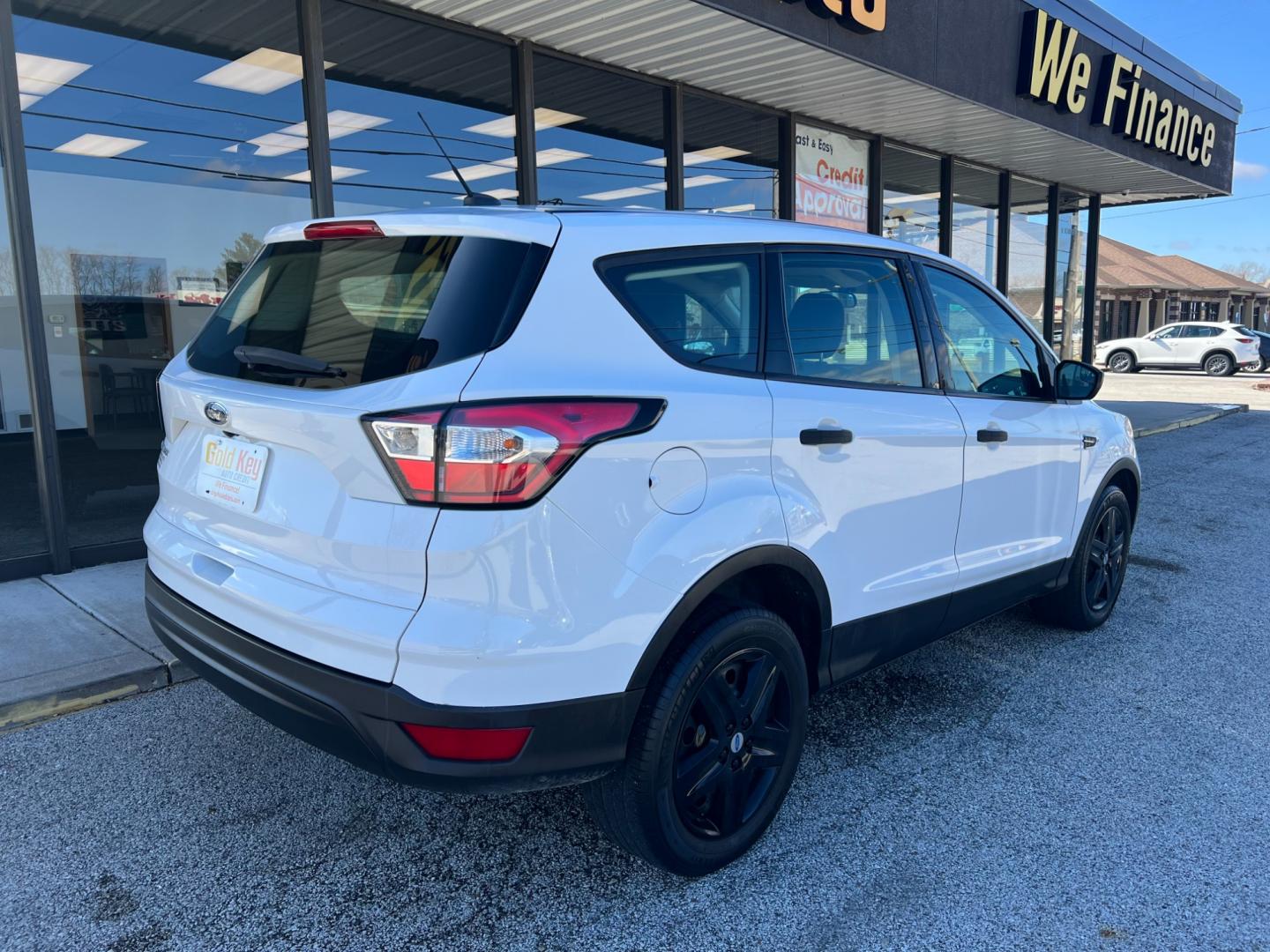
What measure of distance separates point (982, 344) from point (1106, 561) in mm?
1643

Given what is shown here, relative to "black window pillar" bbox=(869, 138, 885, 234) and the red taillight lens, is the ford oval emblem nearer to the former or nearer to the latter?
the red taillight lens

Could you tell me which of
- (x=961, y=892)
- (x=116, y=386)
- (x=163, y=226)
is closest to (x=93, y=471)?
(x=116, y=386)

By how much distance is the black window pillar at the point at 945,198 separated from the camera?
1143 centimetres

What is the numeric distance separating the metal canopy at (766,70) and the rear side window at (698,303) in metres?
4.18

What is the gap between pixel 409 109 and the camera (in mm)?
6969

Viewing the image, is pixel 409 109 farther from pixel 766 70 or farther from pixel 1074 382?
pixel 1074 382

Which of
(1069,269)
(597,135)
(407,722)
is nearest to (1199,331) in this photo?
(1069,269)

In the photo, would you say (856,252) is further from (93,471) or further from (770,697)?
(93,471)

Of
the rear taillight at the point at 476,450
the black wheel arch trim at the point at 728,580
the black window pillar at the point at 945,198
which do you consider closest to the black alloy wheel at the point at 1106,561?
the black wheel arch trim at the point at 728,580

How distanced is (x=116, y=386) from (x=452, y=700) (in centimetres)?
522

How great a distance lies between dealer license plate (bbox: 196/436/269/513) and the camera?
92.1 inches

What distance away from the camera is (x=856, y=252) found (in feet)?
10.6

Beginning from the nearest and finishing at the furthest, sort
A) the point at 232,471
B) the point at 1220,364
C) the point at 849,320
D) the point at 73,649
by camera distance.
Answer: the point at 232,471, the point at 849,320, the point at 73,649, the point at 1220,364

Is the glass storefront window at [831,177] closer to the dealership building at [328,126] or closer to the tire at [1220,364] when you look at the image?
the dealership building at [328,126]
